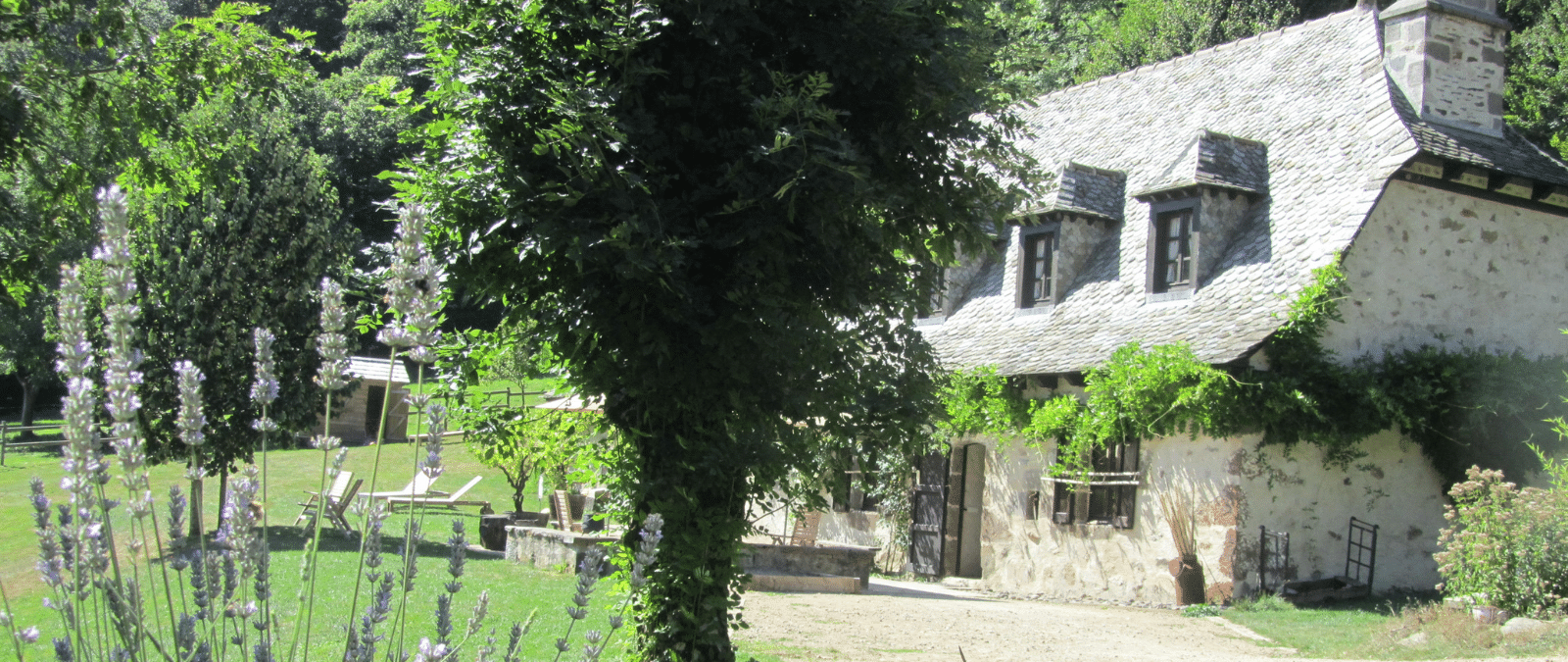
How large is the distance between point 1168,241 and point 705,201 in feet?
33.2

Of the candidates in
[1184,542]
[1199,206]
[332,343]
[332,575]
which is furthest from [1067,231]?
[332,343]

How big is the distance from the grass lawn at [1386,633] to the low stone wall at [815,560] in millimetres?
3955

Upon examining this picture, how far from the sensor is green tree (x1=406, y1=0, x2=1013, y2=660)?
575 centimetres

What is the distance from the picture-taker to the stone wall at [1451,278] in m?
13.2

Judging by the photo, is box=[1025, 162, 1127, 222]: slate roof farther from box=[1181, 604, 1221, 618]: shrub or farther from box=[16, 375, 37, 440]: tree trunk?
box=[16, 375, 37, 440]: tree trunk

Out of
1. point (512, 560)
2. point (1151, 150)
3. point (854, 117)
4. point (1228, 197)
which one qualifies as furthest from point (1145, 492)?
point (854, 117)

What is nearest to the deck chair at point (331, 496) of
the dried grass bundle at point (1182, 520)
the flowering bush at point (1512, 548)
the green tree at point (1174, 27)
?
the dried grass bundle at point (1182, 520)

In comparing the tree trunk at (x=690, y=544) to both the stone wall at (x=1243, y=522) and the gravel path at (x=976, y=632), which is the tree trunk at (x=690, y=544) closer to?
the gravel path at (x=976, y=632)

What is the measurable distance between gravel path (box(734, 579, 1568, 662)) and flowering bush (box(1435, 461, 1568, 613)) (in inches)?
77.0

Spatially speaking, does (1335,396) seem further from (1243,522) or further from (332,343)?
(332,343)

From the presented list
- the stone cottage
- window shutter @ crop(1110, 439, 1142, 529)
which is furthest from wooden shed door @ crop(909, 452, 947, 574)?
window shutter @ crop(1110, 439, 1142, 529)

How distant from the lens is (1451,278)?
1375 cm

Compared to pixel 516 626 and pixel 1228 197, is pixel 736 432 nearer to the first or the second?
pixel 516 626

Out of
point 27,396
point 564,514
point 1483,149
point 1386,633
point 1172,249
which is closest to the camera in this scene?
point 1386,633
